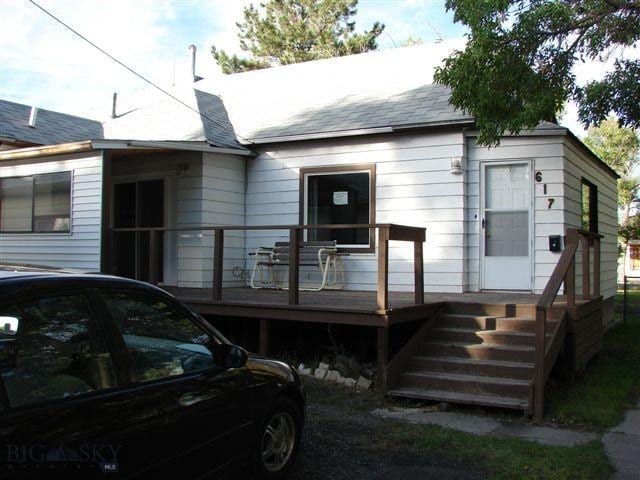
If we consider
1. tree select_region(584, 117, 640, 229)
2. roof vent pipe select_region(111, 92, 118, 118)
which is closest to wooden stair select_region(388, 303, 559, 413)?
roof vent pipe select_region(111, 92, 118, 118)

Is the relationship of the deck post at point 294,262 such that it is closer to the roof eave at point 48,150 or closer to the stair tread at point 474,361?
the stair tread at point 474,361

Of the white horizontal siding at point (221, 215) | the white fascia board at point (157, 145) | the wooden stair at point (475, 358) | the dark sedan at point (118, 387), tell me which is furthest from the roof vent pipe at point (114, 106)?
the dark sedan at point (118, 387)

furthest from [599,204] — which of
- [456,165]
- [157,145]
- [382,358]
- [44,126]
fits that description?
[44,126]

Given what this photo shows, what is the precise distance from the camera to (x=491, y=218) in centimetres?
911

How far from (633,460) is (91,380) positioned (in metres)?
4.14

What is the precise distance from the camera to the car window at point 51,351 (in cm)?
248

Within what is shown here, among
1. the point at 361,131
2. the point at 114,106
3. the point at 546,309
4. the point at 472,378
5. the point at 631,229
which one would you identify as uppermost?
the point at 114,106

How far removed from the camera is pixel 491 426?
18.9 ft

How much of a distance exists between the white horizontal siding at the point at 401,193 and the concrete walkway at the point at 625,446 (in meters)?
3.56

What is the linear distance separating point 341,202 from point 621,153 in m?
24.0

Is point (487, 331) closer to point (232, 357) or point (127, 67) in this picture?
point (232, 357)

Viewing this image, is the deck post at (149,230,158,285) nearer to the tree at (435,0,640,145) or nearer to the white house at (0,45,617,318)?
the white house at (0,45,617,318)

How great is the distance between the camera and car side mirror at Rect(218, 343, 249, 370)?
11.9 ft

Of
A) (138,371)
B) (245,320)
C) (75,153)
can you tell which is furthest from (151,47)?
(138,371)
